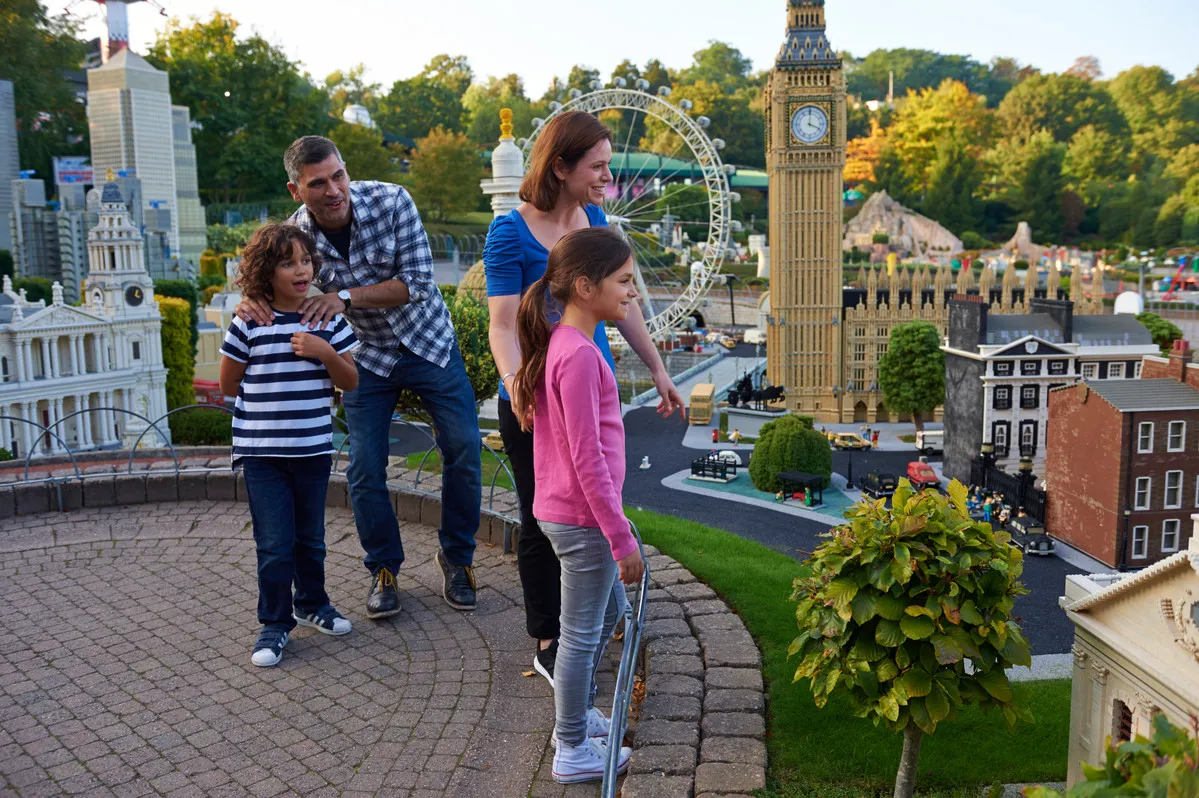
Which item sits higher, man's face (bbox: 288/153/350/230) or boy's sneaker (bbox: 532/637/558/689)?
man's face (bbox: 288/153/350/230)

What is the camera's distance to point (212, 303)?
132ft

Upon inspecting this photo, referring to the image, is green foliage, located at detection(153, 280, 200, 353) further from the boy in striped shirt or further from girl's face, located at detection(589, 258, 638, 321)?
girl's face, located at detection(589, 258, 638, 321)

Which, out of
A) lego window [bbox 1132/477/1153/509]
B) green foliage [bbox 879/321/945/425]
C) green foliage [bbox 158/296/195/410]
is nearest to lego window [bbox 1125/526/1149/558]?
lego window [bbox 1132/477/1153/509]

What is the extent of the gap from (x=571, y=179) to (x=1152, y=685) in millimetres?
3250

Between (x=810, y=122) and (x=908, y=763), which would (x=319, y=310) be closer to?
(x=908, y=763)

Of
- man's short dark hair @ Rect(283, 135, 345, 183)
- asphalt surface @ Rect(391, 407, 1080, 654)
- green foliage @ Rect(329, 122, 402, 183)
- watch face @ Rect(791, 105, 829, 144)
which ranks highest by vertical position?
green foliage @ Rect(329, 122, 402, 183)

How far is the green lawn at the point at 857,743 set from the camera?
4.44m

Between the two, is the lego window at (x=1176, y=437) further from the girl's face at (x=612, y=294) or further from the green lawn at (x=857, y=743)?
the girl's face at (x=612, y=294)

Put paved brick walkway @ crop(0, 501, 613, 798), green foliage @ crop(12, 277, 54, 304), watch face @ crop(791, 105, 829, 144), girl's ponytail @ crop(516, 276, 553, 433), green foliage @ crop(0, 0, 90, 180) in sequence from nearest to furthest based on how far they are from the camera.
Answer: girl's ponytail @ crop(516, 276, 553, 433) → paved brick walkway @ crop(0, 501, 613, 798) → watch face @ crop(791, 105, 829, 144) → green foliage @ crop(12, 277, 54, 304) → green foliage @ crop(0, 0, 90, 180)

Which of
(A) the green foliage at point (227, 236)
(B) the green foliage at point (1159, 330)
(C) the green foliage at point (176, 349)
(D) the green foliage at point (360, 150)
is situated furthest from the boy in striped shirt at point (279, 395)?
(D) the green foliage at point (360, 150)

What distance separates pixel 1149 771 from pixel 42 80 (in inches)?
2485

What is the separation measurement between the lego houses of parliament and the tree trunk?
114 ft

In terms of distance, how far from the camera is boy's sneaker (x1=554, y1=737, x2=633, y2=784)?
423 centimetres

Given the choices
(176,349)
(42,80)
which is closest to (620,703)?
(176,349)
